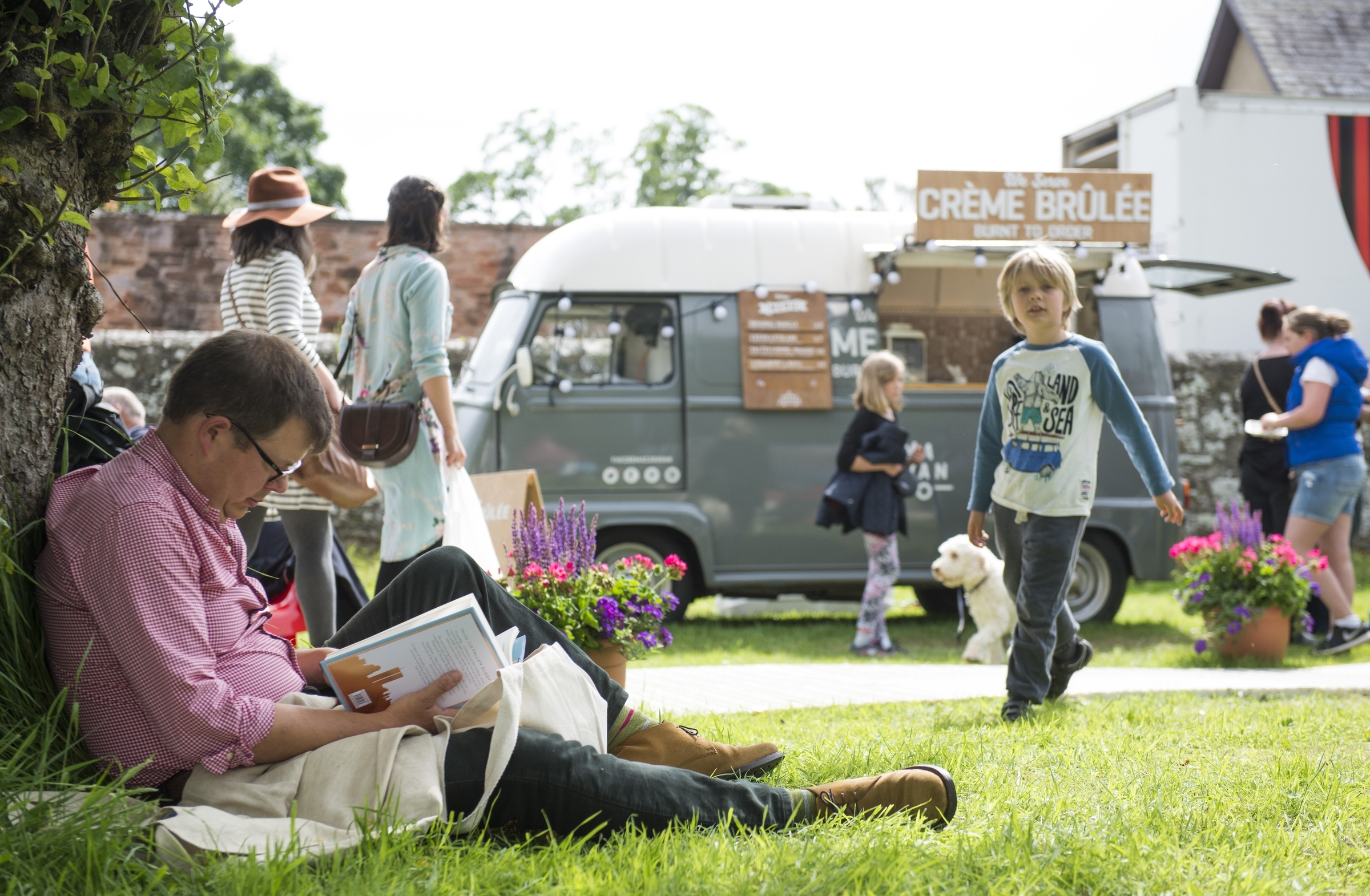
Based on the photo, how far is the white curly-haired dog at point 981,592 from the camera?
6.89 m

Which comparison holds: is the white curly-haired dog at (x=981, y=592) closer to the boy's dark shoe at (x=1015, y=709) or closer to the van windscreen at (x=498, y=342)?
the boy's dark shoe at (x=1015, y=709)

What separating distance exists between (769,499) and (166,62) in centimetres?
590

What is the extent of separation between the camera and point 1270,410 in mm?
7555

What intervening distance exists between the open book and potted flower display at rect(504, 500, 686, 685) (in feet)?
5.59

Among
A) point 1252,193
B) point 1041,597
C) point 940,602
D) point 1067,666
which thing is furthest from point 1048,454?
point 1252,193

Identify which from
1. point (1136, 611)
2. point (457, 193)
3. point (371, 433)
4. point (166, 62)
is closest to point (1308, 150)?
point (1136, 611)

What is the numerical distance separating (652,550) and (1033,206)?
3.40 meters

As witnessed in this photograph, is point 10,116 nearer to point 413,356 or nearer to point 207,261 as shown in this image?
point 413,356

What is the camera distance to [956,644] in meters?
7.82

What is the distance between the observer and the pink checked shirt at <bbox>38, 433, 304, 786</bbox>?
2018 millimetres

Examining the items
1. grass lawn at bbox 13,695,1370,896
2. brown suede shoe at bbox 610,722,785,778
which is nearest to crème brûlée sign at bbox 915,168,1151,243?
grass lawn at bbox 13,695,1370,896

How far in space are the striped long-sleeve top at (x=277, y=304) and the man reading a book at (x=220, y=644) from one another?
1.78m

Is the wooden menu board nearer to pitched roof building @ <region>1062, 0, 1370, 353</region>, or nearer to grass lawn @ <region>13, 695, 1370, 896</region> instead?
grass lawn @ <region>13, 695, 1370, 896</region>

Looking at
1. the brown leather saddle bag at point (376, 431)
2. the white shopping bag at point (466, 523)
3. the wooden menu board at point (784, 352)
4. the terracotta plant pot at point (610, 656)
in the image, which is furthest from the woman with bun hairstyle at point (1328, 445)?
the brown leather saddle bag at point (376, 431)
